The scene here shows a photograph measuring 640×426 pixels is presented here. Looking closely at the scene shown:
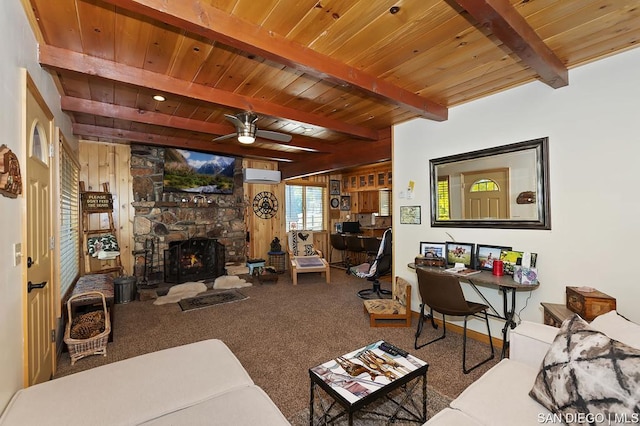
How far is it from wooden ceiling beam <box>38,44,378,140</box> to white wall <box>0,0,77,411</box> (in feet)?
1.22

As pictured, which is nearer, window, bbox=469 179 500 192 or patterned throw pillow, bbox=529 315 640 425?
patterned throw pillow, bbox=529 315 640 425

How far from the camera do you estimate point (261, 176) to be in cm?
623

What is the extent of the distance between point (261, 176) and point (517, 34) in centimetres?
515

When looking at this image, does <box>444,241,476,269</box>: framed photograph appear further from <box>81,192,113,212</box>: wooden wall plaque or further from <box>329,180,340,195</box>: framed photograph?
A: <box>81,192,113,212</box>: wooden wall plaque

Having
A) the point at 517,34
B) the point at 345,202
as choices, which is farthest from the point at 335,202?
the point at 517,34

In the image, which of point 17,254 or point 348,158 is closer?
point 17,254

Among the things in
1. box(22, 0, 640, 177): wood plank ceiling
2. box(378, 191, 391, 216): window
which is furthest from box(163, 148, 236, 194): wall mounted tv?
box(378, 191, 391, 216): window

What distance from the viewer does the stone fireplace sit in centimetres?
512

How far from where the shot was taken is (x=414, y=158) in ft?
Result: 12.0

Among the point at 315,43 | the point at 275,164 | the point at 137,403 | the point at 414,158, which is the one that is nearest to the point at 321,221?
the point at 275,164

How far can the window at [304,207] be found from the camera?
734 centimetres

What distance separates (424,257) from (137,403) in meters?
2.86

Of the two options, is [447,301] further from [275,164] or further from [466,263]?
[275,164]

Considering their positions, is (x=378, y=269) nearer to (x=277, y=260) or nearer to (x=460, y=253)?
(x=460, y=253)
